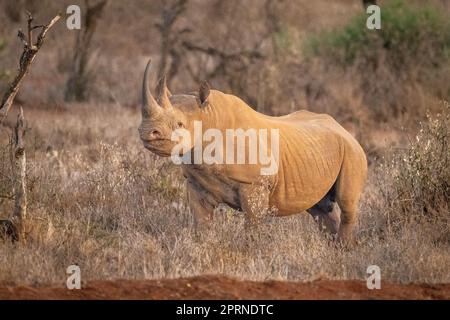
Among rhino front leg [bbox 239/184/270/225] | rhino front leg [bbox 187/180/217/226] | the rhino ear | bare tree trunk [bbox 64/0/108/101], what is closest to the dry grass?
rhino front leg [bbox 187/180/217/226]

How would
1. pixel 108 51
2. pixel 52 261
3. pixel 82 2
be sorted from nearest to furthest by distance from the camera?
pixel 52 261
pixel 82 2
pixel 108 51

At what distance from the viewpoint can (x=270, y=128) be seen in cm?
854

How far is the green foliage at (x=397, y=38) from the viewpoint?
18875 mm

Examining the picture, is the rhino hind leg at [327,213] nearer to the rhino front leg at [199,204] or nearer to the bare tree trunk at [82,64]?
the rhino front leg at [199,204]

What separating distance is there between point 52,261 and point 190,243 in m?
1.13

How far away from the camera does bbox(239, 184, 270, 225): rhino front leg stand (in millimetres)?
8172

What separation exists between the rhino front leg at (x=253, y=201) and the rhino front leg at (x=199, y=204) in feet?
1.00

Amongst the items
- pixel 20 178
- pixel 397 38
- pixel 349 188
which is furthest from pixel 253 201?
pixel 397 38

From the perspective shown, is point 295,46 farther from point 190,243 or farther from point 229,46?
point 190,243

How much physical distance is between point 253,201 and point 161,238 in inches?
36.4

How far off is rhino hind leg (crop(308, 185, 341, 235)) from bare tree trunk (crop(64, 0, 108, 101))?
10.2 metres

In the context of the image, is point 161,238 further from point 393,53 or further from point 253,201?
point 393,53

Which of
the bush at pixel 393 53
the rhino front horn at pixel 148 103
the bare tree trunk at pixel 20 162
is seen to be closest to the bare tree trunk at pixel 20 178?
the bare tree trunk at pixel 20 162
